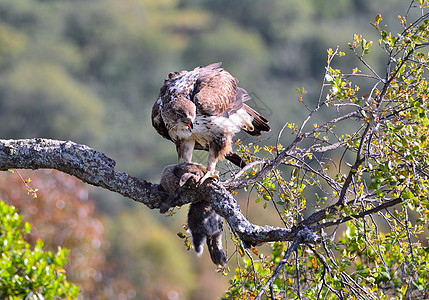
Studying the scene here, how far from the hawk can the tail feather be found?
0.09 feet

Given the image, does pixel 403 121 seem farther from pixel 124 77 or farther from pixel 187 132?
pixel 124 77

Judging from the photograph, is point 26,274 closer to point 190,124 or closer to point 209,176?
point 209,176

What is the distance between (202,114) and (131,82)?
104 ft

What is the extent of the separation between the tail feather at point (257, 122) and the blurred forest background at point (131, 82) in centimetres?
917

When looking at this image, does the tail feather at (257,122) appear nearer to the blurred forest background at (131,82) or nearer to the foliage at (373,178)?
the foliage at (373,178)

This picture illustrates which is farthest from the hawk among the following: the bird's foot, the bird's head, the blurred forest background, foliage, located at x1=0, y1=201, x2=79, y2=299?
the blurred forest background

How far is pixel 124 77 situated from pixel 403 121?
34.3 m

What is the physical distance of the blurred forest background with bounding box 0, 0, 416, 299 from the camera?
16.2 metres

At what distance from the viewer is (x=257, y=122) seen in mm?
5797

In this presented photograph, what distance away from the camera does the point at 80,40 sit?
41.8m

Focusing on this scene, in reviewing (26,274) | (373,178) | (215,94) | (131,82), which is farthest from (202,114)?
(131,82)

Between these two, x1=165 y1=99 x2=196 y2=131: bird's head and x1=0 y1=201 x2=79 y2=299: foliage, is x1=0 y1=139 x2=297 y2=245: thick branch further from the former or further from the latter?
x1=165 y1=99 x2=196 y2=131: bird's head

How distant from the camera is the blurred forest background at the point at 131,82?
1617 cm

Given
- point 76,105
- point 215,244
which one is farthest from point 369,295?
point 76,105
